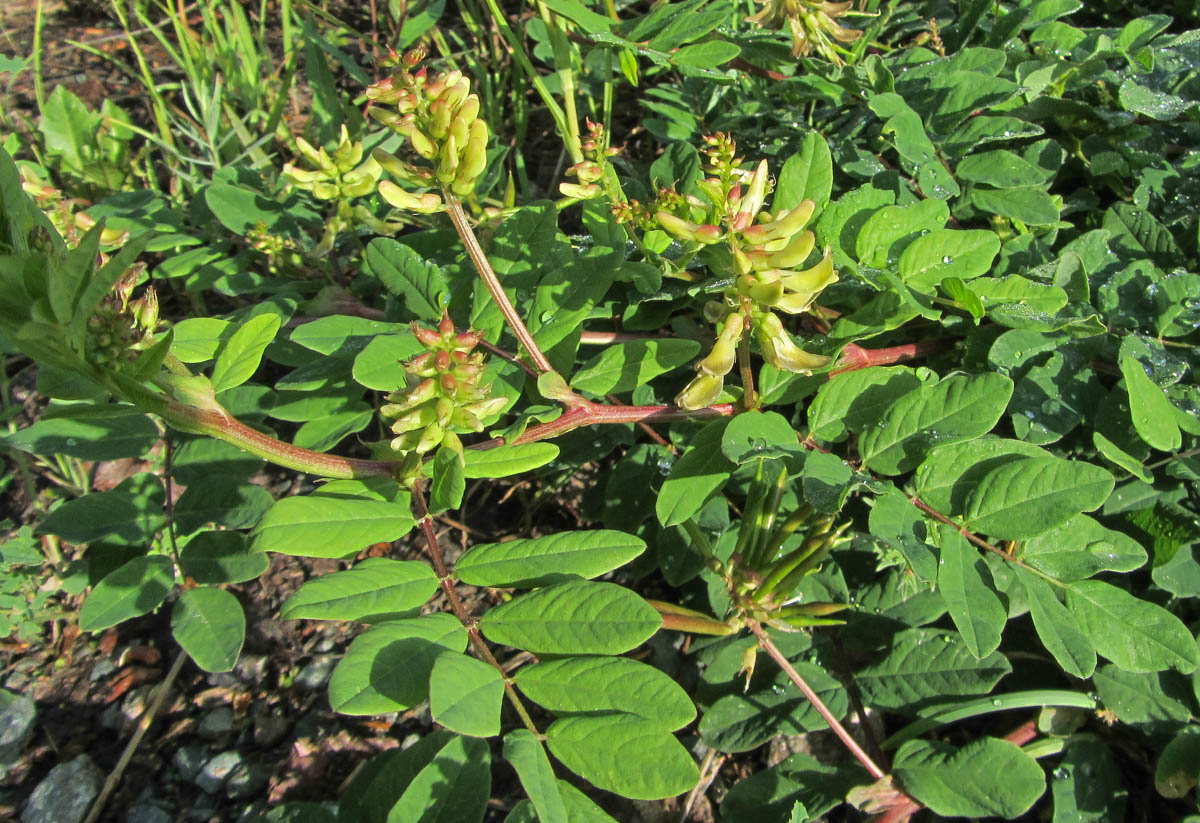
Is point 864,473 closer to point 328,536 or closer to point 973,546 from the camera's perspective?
point 973,546

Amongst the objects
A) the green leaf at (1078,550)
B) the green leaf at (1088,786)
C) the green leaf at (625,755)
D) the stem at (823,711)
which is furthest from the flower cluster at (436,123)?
the green leaf at (1088,786)

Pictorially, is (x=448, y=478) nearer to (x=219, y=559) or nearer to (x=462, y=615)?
(x=462, y=615)

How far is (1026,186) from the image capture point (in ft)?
6.85

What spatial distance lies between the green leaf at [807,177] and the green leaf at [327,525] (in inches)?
38.6

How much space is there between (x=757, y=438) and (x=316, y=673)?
138cm

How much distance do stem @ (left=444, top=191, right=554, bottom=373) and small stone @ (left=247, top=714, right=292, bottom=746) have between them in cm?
121

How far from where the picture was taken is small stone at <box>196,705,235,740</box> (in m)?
2.28

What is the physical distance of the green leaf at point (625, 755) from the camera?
1.27 m

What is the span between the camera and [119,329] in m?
1.29

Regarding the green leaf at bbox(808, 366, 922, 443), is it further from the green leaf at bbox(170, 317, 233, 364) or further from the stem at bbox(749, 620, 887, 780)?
the green leaf at bbox(170, 317, 233, 364)

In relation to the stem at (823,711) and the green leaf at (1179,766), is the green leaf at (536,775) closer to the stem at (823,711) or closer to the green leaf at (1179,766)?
the stem at (823,711)

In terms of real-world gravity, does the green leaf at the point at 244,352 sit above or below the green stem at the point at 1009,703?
above

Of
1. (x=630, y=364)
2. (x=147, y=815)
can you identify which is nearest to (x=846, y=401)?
(x=630, y=364)

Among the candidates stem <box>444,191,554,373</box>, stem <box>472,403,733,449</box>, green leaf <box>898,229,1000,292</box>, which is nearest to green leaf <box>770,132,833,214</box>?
green leaf <box>898,229,1000,292</box>
